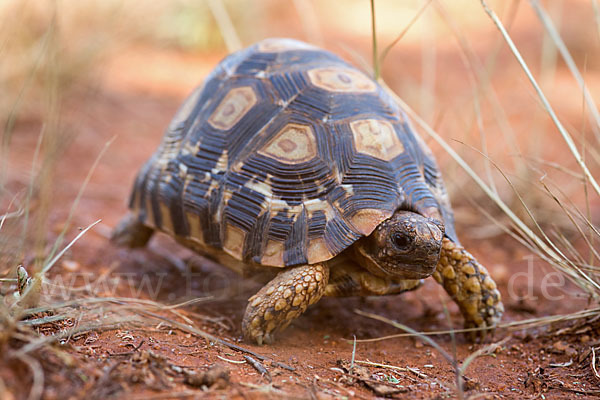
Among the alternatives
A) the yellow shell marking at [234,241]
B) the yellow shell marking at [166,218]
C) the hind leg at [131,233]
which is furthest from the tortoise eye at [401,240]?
the hind leg at [131,233]

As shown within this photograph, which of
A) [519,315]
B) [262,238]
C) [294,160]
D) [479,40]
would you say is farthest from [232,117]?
[479,40]

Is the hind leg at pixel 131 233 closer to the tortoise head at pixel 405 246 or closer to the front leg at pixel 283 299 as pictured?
the front leg at pixel 283 299

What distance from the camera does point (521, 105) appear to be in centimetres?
754

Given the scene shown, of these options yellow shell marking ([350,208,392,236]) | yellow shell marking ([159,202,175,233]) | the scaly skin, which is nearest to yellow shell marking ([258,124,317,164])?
yellow shell marking ([350,208,392,236])

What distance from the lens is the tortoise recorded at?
8.40ft

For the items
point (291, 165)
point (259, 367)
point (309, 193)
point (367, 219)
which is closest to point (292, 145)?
point (291, 165)

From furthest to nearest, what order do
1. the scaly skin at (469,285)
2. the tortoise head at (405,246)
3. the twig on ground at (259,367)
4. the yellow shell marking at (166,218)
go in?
1. the yellow shell marking at (166,218)
2. the scaly skin at (469,285)
3. the tortoise head at (405,246)
4. the twig on ground at (259,367)

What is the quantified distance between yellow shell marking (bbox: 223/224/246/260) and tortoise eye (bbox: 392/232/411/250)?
0.72 m

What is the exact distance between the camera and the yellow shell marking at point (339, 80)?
2881 millimetres

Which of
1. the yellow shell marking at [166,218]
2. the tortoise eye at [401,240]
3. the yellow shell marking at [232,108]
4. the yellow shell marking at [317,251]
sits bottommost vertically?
the yellow shell marking at [166,218]

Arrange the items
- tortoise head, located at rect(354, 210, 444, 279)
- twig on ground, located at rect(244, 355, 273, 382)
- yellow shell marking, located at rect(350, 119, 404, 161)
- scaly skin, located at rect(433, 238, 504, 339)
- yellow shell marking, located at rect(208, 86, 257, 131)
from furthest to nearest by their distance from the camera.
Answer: yellow shell marking, located at rect(208, 86, 257, 131), scaly skin, located at rect(433, 238, 504, 339), yellow shell marking, located at rect(350, 119, 404, 161), tortoise head, located at rect(354, 210, 444, 279), twig on ground, located at rect(244, 355, 273, 382)

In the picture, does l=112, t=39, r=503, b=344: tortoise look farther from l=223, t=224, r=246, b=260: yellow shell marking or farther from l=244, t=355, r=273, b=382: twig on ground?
l=244, t=355, r=273, b=382: twig on ground

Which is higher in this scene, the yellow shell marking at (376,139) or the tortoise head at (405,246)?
the yellow shell marking at (376,139)

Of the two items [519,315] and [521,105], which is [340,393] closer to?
[519,315]
